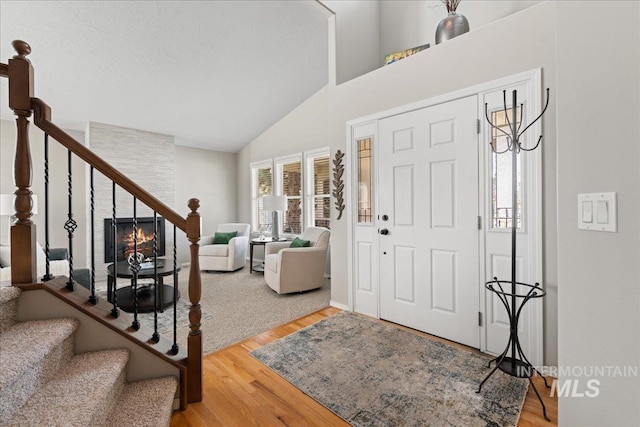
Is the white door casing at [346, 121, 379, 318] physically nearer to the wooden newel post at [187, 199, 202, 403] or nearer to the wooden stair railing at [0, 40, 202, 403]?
the wooden newel post at [187, 199, 202, 403]

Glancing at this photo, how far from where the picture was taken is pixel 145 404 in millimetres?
1427

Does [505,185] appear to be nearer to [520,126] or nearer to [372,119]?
[520,126]

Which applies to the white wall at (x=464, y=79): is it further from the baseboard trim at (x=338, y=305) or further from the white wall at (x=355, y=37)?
the white wall at (x=355, y=37)

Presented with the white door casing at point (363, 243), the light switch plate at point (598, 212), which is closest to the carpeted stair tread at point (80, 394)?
the light switch plate at point (598, 212)

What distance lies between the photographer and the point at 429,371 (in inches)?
79.0

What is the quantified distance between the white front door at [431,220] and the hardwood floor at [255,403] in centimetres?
75

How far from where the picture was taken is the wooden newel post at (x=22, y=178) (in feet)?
4.71

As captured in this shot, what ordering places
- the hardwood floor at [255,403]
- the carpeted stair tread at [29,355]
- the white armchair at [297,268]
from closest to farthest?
1. the carpeted stair tread at [29,355]
2. the hardwood floor at [255,403]
3. the white armchair at [297,268]

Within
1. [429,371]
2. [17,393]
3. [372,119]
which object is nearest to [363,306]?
[429,371]

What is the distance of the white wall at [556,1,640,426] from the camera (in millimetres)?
806

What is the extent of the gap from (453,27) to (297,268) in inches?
120

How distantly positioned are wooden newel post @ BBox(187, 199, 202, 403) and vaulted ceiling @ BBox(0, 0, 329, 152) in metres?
2.65

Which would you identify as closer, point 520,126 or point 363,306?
point 520,126

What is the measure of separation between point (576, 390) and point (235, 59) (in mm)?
4360
